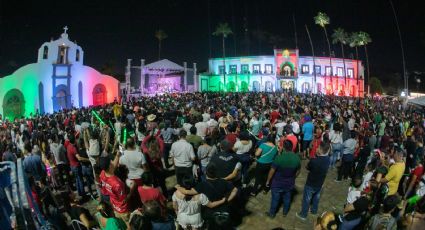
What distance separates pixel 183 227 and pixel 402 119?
14.8 m

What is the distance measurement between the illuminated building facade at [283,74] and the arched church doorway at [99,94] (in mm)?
27530

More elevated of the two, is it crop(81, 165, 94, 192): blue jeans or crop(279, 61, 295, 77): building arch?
crop(279, 61, 295, 77): building arch

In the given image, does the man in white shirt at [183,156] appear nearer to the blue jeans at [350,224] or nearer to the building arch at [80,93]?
the blue jeans at [350,224]

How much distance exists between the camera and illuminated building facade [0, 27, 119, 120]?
3148cm

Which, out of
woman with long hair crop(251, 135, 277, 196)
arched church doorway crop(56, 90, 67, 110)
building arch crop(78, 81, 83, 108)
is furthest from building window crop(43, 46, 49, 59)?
woman with long hair crop(251, 135, 277, 196)

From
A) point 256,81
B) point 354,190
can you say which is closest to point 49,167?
point 354,190

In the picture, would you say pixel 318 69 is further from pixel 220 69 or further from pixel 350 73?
pixel 220 69

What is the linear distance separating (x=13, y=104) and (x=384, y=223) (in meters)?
33.1

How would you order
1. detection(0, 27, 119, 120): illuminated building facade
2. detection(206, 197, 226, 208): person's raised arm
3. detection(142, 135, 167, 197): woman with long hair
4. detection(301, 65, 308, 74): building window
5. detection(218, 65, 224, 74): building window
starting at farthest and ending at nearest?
detection(218, 65, 224, 74): building window
detection(301, 65, 308, 74): building window
detection(0, 27, 119, 120): illuminated building facade
detection(142, 135, 167, 197): woman with long hair
detection(206, 197, 226, 208): person's raised arm

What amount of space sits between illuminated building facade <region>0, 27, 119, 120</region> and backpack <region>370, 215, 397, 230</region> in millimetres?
31123

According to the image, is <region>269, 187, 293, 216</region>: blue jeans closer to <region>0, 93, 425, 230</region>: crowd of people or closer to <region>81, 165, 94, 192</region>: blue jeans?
<region>0, 93, 425, 230</region>: crowd of people

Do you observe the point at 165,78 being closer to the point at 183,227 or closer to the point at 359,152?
the point at 359,152

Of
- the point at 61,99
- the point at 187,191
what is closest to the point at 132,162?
the point at 187,191

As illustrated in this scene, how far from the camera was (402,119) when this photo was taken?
16.7 meters
